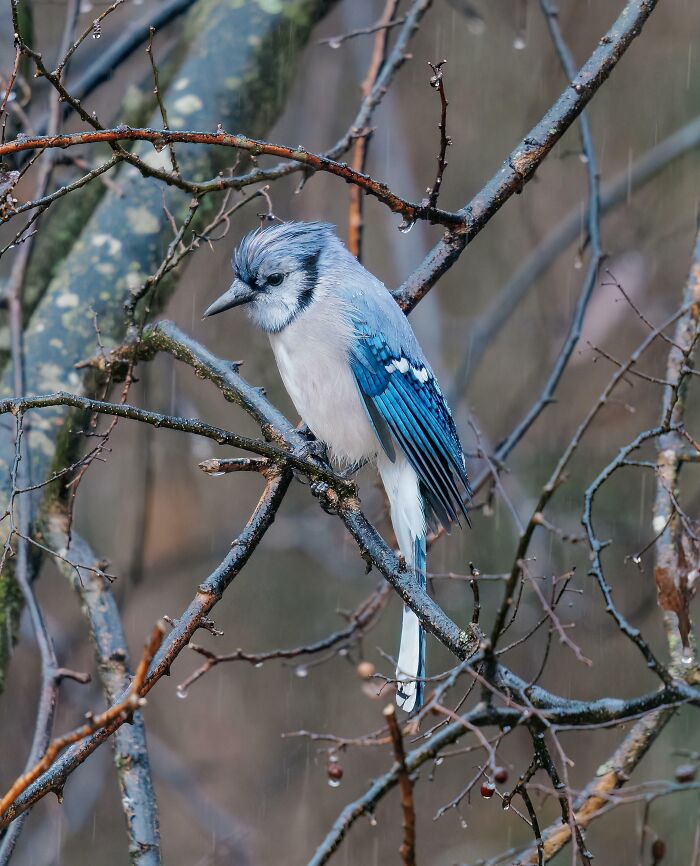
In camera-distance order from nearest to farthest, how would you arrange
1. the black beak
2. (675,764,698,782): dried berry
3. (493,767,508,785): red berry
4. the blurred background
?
(493,767,508,785): red berry, (675,764,698,782): dried berry, the black beak, the blurred background


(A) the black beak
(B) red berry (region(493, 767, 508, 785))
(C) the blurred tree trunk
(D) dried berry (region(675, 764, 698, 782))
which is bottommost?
(D) dried berry (region(675, 764, 698, 782))

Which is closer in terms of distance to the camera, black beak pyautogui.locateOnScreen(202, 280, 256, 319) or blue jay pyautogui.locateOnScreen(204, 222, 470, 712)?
blue jay pyautogui.locateOnScreen(204, 222, 470, 712)

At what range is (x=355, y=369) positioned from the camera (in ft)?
11.2

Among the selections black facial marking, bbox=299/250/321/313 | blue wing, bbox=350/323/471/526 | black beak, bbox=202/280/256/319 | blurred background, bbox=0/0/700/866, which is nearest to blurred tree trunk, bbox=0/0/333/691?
black beak, bbox=202/280/256/319

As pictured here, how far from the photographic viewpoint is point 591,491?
2.15 m

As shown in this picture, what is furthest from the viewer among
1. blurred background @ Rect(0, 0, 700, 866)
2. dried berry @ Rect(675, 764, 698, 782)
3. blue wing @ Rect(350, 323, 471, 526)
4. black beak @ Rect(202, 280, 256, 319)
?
blurred background @ Rect(0, 0, 700, 866)

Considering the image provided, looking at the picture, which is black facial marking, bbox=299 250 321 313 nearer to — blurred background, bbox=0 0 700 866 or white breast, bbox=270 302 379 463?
white breast, bbox=270 302 379 463

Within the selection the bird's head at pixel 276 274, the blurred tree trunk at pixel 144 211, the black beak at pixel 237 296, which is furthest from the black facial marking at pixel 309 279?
the blurred tree trunk at pixel 144 211

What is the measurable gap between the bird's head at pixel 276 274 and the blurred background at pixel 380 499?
1331 millimetres

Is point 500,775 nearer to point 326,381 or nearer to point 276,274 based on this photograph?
point 326,381

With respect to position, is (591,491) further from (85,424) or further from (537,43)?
(537,43)

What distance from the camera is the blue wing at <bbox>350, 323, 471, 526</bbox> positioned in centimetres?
329

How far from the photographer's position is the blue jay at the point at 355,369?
332 centimetres

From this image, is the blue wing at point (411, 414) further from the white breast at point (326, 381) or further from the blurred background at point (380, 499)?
the blurred background at point (380, 499)
